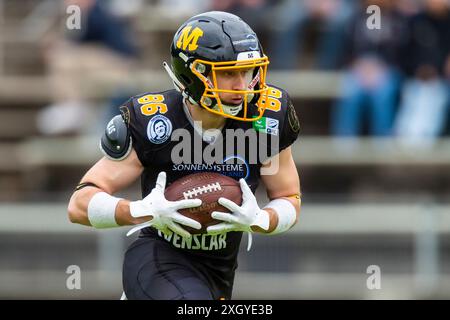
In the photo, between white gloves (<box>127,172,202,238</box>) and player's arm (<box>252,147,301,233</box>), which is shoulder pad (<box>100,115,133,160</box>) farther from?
player's arm (<box>252,147,301,233</box>)

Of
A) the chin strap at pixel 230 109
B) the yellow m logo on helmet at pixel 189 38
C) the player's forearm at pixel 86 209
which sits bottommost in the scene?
the player's forearm at pixel 86 209

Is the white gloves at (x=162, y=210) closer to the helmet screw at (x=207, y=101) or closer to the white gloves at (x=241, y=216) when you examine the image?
the white gloves at (x=241, y=216)

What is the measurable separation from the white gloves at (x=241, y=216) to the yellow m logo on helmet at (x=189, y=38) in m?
0.75

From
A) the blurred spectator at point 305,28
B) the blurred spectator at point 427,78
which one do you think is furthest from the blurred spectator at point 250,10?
the blurred spectator at point 427,78

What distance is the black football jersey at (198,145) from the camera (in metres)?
5.68

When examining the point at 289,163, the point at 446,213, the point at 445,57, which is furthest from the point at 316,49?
the point at 289,163

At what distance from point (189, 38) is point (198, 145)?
55 centimetres

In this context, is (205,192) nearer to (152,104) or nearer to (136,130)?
(136,130)

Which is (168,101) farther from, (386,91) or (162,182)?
(386,91)

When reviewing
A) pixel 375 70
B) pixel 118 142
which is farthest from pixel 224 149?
pixel 375 70

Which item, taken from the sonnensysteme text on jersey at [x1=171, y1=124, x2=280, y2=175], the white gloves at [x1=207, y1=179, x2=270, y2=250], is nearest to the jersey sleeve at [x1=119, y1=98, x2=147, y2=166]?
the sonnensysteme text on jersey at [x1=171, y1=124, x2=280, y2=175]

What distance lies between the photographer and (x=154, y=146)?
566cm

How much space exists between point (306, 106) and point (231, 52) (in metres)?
6.85

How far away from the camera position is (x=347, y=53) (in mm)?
11844
